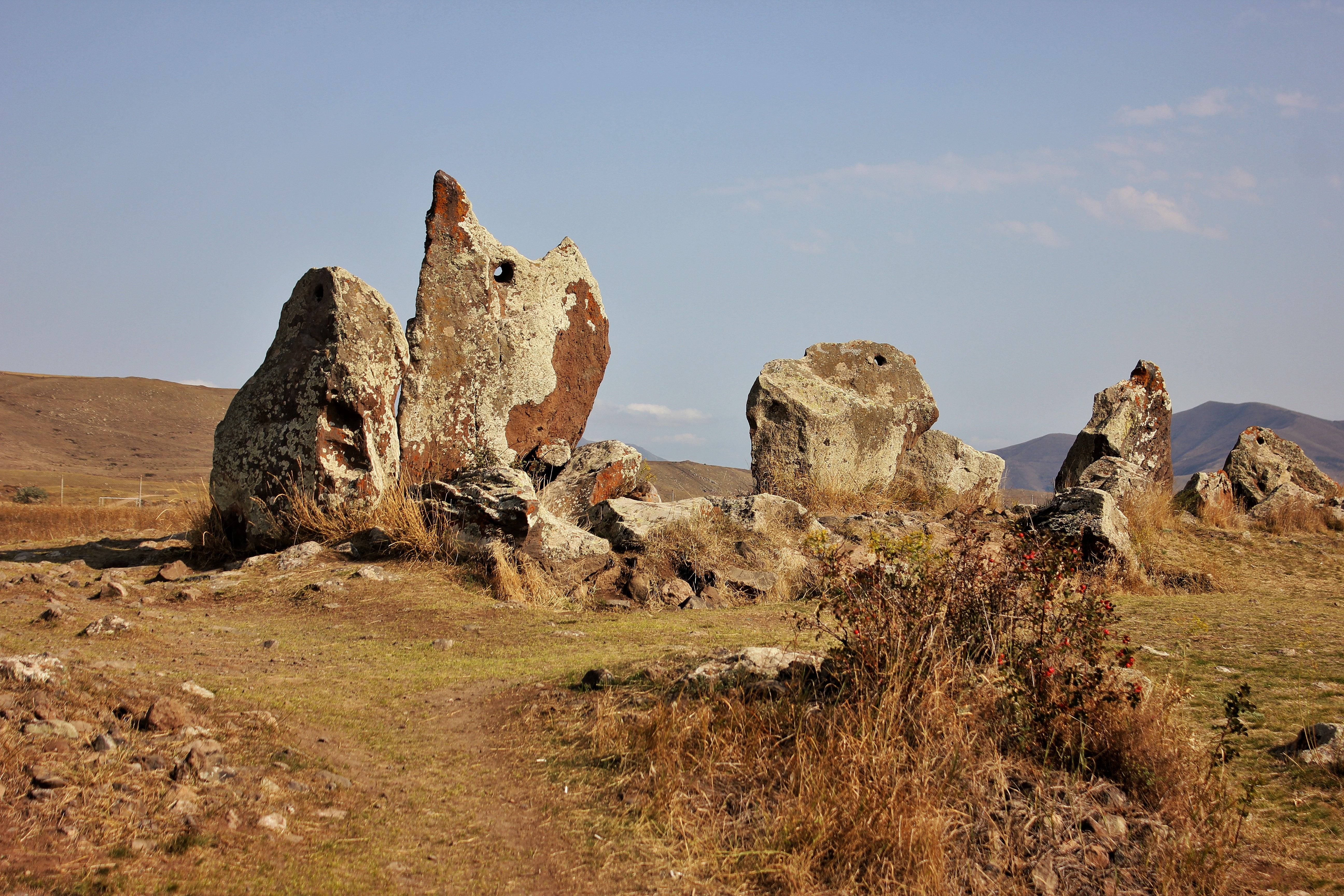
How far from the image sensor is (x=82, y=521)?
15023 mm

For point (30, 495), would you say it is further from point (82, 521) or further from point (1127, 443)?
point (1127, 443)

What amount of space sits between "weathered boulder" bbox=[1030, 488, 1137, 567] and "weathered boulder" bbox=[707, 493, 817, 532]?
8.55ft

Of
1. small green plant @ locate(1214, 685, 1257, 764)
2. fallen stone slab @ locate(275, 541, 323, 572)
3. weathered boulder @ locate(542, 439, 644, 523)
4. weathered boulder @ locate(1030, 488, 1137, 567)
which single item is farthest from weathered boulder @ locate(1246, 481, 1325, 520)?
fallen stone slab @ locate(275, 541, 323, 572)

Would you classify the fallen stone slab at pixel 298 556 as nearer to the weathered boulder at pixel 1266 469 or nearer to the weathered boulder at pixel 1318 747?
the weathered boulder at pixel 1318 747

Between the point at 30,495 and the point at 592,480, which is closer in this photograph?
the point at 592,480

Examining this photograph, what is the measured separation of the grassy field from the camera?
3014 mm

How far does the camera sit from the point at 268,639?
6.49m

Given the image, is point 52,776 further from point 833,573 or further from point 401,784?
point 833,573

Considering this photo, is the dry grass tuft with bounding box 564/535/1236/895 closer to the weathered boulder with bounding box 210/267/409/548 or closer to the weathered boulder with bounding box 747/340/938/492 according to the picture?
the weathered boulder with bounding box 210/267/409/548

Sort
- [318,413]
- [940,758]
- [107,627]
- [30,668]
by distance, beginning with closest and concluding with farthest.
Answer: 1. [940,758]
2. [30,668]
3. [107,627]
4. [318,413]

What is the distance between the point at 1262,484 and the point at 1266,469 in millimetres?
267

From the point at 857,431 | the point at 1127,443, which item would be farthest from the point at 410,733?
the point at 1127,443

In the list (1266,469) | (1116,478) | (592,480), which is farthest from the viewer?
(1266,469)

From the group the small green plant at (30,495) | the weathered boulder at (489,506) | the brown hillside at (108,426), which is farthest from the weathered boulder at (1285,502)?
the brown hillside at (108,426)
